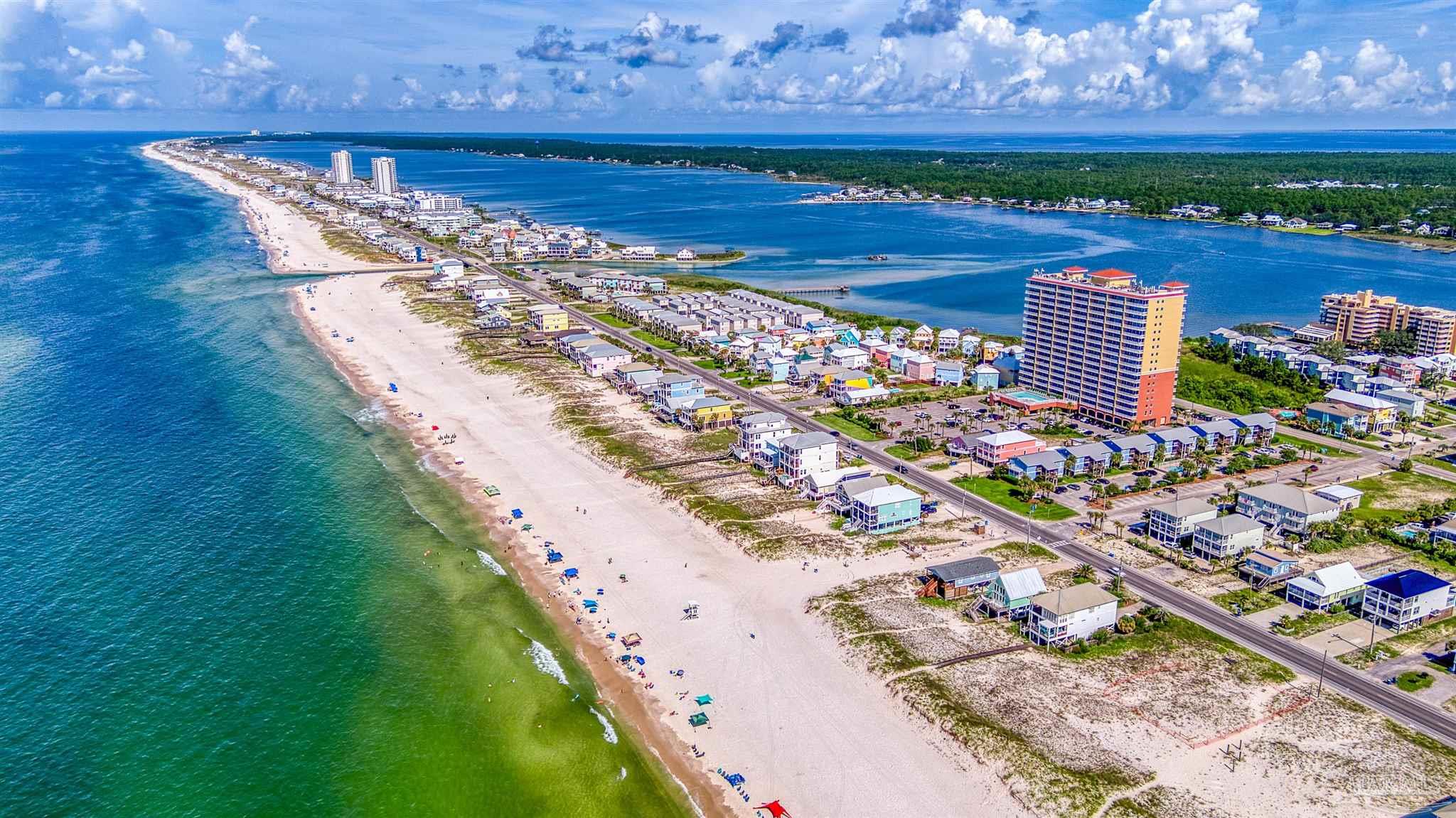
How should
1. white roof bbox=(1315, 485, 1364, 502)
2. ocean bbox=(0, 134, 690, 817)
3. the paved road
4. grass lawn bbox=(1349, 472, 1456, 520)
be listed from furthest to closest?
grass lawn bbox=(1349, 472, 1456, 520)
white roof bbox=(1315, 485, 1364, 502)
the paved road
ocean bbox=(0, 134, 690, 817)

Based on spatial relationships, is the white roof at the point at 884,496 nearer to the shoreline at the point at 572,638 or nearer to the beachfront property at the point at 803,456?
the beachfront property at the point at 803,456

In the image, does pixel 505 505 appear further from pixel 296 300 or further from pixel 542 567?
pixel 296 300

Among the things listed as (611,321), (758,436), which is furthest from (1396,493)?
(611,321)

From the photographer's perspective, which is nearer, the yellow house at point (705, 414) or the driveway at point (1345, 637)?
the driveway at point (1345, 637)

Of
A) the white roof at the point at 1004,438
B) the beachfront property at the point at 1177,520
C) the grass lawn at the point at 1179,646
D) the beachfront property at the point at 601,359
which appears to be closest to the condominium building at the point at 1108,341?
the white roof at the point at 1004,438

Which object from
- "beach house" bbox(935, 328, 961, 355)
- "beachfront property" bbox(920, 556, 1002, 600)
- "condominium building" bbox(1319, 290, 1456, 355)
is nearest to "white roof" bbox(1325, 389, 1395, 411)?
"condominium building" bbox(1319, 290, 1456, 355)

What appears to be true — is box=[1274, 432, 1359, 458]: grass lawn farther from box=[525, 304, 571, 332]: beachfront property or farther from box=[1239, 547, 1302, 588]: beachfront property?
box=[525, 304, 571, 332]: beachfront property

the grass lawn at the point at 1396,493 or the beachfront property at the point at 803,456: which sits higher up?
the beachfront property at the point at 803,456
